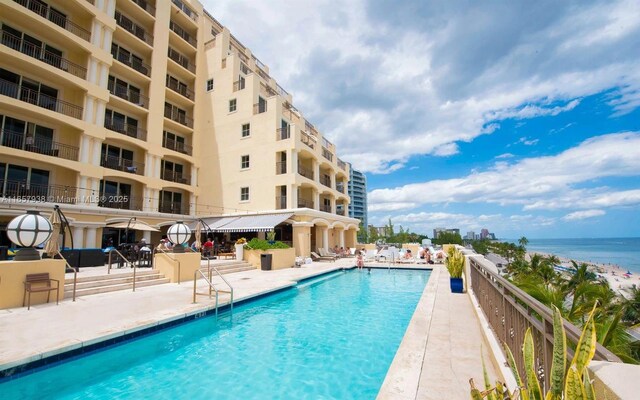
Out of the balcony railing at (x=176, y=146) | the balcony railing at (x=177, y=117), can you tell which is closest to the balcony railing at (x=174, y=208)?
the balcony railing at (x=176, y=146)

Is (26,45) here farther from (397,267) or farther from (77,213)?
(397,267)

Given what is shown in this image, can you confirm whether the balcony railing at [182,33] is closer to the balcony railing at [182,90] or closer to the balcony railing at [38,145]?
the balcony railing at [182,90]

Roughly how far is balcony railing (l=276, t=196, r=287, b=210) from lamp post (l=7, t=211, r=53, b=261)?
1675cm

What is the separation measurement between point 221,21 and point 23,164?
24.9m

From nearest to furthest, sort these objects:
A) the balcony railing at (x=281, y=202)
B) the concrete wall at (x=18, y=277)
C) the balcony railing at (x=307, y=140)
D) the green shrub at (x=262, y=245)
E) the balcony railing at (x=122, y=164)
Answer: the concrete wall at (x=18, y=277) → the green shrub at (x=262, y=245) → the balcony railing at (x=122, y=164) → the balcony railing at (x=281, y=202) → the balcony railing at (x=307, y=140)

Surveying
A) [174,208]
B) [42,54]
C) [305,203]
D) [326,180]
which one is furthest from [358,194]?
[42,54]

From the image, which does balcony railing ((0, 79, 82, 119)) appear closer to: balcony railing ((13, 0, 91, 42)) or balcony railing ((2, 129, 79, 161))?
balcony railing ((2, 129, 79, 161))

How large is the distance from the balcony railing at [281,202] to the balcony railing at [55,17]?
18304 mm

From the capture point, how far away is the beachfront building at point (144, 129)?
1928 cm

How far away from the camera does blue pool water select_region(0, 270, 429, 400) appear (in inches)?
213

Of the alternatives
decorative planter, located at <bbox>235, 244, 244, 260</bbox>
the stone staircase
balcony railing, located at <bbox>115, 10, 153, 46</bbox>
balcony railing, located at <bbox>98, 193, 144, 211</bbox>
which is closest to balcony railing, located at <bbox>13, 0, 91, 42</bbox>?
balcony railing, located at <bbox>115, 10, 153, 46</bbox>

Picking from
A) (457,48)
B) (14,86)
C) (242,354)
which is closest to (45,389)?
(242,354)

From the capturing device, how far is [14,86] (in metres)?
18.8

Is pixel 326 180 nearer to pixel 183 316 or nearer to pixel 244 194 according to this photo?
pixel 244 194
